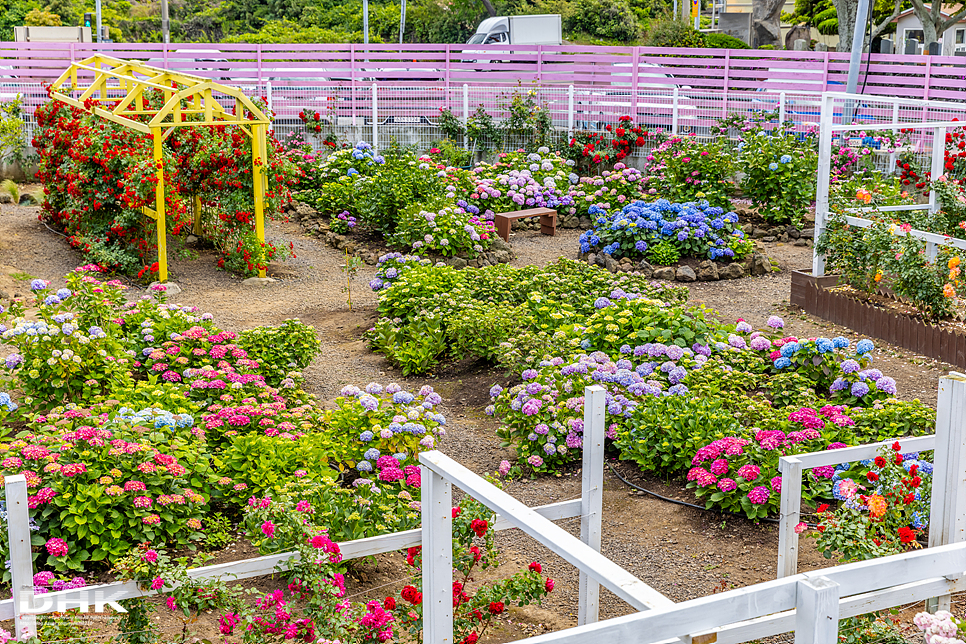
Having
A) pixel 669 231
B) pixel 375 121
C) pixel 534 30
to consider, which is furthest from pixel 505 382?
pixel 534 30

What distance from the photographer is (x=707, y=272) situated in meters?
10.9

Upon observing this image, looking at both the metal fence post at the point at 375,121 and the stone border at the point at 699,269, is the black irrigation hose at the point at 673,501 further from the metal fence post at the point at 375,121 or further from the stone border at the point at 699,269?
the metal fence post at the point at 375,121

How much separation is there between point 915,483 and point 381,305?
238 inches

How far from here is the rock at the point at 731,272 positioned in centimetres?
1102

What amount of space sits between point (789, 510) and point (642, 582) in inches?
75.3

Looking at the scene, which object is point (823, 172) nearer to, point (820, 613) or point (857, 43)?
point (857, 43)

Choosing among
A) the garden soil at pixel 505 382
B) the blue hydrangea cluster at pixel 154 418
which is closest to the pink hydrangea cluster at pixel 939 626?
the garden soil at pixel 505 382

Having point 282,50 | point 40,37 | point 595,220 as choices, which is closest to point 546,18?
point 282,50

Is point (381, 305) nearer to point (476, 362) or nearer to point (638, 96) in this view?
point (476, 362)

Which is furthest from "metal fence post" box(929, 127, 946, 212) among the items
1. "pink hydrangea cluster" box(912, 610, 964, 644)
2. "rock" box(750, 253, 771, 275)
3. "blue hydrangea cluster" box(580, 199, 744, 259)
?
"pink hydrangea cluster" box(912, 610, 964, 644)

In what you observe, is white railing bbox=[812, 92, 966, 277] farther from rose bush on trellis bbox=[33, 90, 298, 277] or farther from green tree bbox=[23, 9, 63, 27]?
green tree bbox=[23, 9, 63, 27]

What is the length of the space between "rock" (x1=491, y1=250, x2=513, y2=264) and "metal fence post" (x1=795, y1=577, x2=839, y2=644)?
9.75 m

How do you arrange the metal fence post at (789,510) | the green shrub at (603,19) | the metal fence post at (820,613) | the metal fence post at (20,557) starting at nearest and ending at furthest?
the metal fence post at (820,613), the metal fence post at (20,557), the metal fence post at (789,510), the green shrub at (603,19)

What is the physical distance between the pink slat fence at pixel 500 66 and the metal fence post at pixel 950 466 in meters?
15.3
